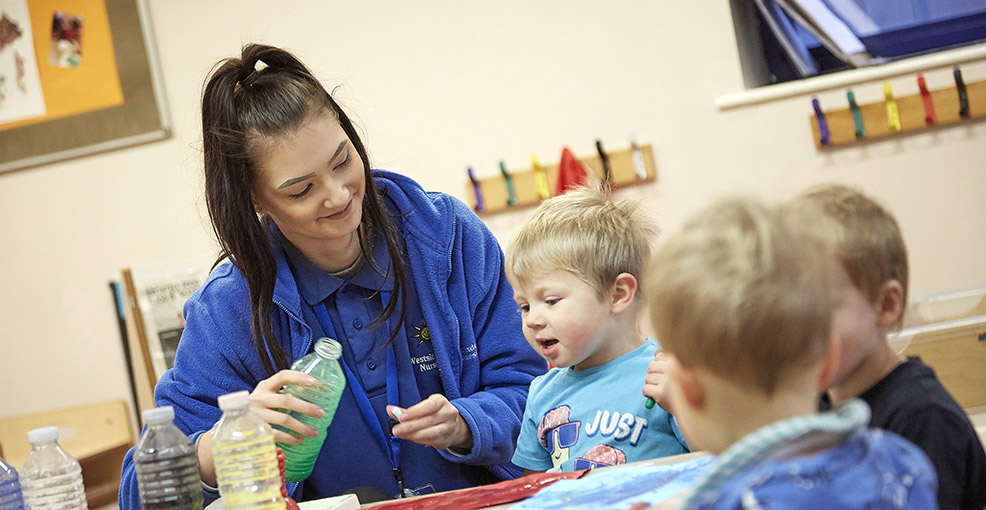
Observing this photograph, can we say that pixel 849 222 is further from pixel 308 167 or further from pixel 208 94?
pixel 208 94

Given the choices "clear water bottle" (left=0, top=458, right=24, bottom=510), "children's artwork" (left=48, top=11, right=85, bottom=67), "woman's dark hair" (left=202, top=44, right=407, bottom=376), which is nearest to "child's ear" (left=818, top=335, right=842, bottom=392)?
"woman's dark hair" (left=202, top=44, right=407, bottom=376)

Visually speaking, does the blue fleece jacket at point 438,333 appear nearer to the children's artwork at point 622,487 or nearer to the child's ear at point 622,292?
the child's ear at point 622,292

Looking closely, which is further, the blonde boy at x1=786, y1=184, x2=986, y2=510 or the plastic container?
the plastic container

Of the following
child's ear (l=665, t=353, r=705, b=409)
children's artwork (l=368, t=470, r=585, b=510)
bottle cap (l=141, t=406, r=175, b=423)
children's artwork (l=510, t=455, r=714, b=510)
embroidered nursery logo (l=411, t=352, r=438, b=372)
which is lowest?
children's artwork (l=368, t=470, r=585, b=510)

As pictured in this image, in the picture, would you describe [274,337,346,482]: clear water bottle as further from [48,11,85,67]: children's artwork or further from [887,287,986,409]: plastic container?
[48,11,85,67]: children's artwork

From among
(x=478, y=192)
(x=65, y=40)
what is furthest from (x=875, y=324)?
(x=65, y=40)

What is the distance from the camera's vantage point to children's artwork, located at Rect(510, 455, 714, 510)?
925mm

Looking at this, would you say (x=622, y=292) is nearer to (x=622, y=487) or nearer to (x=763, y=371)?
(x=622, y=487)

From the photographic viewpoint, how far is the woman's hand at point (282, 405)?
3.85 feet

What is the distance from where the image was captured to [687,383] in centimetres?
71

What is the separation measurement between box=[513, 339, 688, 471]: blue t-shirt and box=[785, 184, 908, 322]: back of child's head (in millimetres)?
456

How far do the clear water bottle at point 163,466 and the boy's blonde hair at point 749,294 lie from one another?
744mm

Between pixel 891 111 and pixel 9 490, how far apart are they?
2.53 metres

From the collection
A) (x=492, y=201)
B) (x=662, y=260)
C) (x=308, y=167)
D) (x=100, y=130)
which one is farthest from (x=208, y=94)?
(x=100, y=130)
